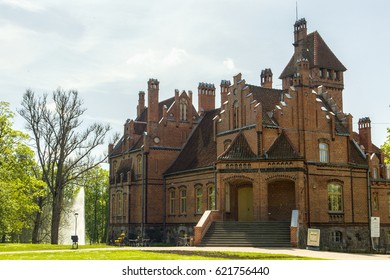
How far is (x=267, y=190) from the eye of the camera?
37.8m

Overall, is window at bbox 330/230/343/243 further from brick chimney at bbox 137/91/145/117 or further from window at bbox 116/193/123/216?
brick chimney at bbox 137/91/145/117

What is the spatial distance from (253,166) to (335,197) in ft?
25.9

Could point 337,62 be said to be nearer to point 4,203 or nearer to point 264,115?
point 264,115

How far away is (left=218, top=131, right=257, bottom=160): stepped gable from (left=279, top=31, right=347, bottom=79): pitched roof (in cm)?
2069

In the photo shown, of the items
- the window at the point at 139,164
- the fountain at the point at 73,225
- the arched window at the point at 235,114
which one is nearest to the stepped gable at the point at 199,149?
the window at the point at 139,164

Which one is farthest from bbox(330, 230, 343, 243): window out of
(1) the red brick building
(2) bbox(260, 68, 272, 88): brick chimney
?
(2) bbox(260, 68, 272, 88): brick chimney

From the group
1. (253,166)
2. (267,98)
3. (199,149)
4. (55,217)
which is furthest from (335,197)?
(55,217)

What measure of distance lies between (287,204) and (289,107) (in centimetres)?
688

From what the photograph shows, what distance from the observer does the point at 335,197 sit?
41625 millimetres

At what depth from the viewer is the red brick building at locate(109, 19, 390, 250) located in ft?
124

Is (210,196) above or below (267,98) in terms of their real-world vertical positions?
below

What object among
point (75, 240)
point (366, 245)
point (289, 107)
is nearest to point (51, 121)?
point (75, 240)

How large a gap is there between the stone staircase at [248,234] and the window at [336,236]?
7.31 metres

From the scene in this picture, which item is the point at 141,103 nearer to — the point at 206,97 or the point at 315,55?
the point at 206,97
